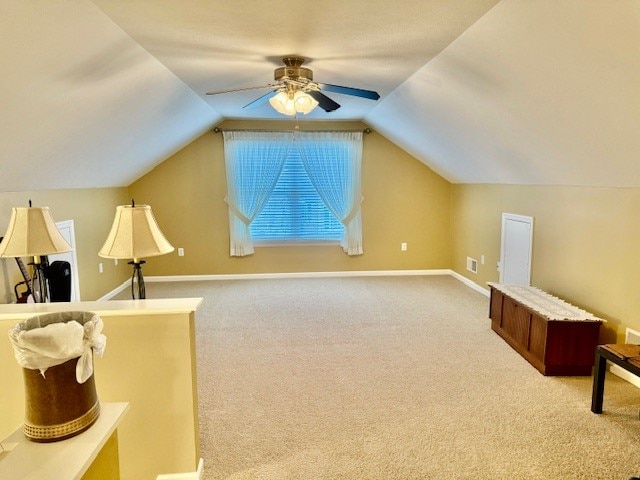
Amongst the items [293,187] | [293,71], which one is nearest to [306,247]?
[293,187]

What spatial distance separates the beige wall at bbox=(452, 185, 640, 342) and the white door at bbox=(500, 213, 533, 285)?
0.27 ft

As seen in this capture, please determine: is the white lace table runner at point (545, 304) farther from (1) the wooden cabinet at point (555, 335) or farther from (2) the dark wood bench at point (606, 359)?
(2) the dark wood bench at point (606, 359)

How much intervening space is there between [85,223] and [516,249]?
4.84 m

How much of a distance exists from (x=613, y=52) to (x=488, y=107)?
1264 mm

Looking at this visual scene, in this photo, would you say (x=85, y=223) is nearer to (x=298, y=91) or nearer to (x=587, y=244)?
(x=298, y=91)

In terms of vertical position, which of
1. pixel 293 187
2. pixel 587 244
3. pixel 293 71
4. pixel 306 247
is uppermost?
pixel 293 71

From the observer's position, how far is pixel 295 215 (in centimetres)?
609

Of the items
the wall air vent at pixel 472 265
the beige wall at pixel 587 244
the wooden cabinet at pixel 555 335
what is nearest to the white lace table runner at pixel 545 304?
the wooden cabinet at pixel 555 335

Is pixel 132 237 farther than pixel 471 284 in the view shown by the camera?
No

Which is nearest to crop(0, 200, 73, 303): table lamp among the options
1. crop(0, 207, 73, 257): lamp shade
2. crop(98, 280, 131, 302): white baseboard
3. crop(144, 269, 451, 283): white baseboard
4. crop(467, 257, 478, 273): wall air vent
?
crop(0, 207, 73, 257): lamp shade

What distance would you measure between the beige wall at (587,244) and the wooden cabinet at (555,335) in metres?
0.21

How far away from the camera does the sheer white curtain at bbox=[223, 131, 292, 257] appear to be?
18.9 ft

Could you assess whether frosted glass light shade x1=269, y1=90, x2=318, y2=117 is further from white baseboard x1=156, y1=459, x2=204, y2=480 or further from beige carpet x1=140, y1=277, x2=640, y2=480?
white baseboard x1=156, y1=459, x2=204, y2=480

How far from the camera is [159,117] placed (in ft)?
13.0
